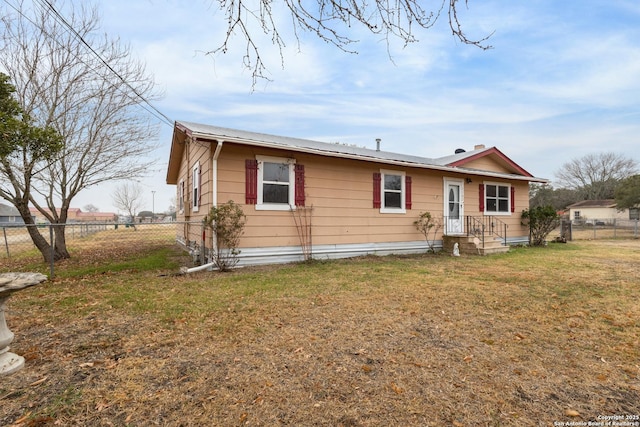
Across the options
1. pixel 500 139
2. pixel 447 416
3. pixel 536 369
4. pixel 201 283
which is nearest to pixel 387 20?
pixel 447 416

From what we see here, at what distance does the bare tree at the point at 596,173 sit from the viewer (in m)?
41.1

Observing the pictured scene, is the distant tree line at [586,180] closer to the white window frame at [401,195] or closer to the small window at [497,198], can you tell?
the small window at [497,198]

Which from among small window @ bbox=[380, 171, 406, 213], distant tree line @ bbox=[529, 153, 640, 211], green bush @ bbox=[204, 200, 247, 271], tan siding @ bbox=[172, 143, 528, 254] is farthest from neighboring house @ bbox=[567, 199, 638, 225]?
green bush @ bbox=[204, 200, 247, 271]

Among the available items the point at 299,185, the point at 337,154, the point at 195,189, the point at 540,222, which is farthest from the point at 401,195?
the point at 540,222

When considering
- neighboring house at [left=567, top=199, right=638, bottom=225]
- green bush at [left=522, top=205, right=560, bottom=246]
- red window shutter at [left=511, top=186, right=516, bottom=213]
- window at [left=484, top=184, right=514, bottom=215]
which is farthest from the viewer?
neighboring house at [left=567, top=199, right=638, bottom=225]

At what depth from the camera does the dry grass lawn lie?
6.31ft

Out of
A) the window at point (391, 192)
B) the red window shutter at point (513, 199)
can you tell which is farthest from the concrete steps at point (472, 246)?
the red window shutter at point (513, 199)

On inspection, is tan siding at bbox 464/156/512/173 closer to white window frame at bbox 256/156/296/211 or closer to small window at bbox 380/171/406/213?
small window at bbox 380/171/406/213

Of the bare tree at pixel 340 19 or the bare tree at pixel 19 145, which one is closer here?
the bare tree at pixel 340 19

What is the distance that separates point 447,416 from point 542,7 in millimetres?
3573

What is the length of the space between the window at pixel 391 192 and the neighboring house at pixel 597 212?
3858 cm

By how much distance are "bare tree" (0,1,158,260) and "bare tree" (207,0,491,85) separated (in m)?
8.04

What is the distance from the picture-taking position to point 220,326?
131 inches

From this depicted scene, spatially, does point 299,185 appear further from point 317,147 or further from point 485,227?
point 485,227
